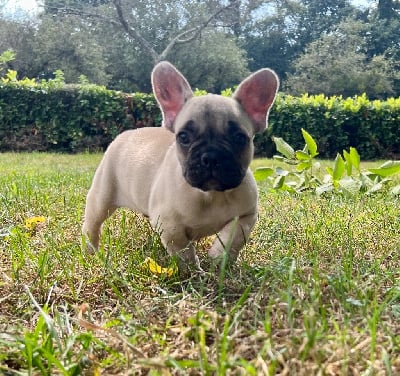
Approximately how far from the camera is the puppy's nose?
259 centimetres

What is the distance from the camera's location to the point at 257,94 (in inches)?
121

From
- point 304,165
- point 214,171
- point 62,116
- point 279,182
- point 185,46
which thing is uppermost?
point 214,171

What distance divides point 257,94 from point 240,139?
15.0 inches

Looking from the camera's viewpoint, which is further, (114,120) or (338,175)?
(114,120)

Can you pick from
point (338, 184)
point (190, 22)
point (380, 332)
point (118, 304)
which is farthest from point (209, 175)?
point (190, 22)

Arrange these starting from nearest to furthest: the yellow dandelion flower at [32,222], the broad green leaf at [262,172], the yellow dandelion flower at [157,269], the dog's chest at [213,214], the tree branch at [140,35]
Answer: the yellow dandelion flower at [157,269], the dog's chest at [213,214], the yellow dandelion flower at [32,222], the broad green leaf at [262,172], the tree branch at [140,35]

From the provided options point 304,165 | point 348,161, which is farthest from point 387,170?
point 304,165

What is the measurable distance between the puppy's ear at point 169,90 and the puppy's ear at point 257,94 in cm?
30

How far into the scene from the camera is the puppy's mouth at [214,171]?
8.50ft

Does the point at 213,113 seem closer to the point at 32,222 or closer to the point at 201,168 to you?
the point at 201,168

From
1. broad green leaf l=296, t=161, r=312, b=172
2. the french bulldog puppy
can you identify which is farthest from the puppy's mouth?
broad green leaf l=296, t=161, r=312, b=172

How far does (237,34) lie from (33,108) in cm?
3100

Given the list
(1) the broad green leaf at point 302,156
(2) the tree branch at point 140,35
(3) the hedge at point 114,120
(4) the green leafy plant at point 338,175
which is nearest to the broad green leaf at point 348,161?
(4) the green leafy plant at point 338,175

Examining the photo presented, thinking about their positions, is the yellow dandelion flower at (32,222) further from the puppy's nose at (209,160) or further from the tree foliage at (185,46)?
the tree foliage at (185,46)
